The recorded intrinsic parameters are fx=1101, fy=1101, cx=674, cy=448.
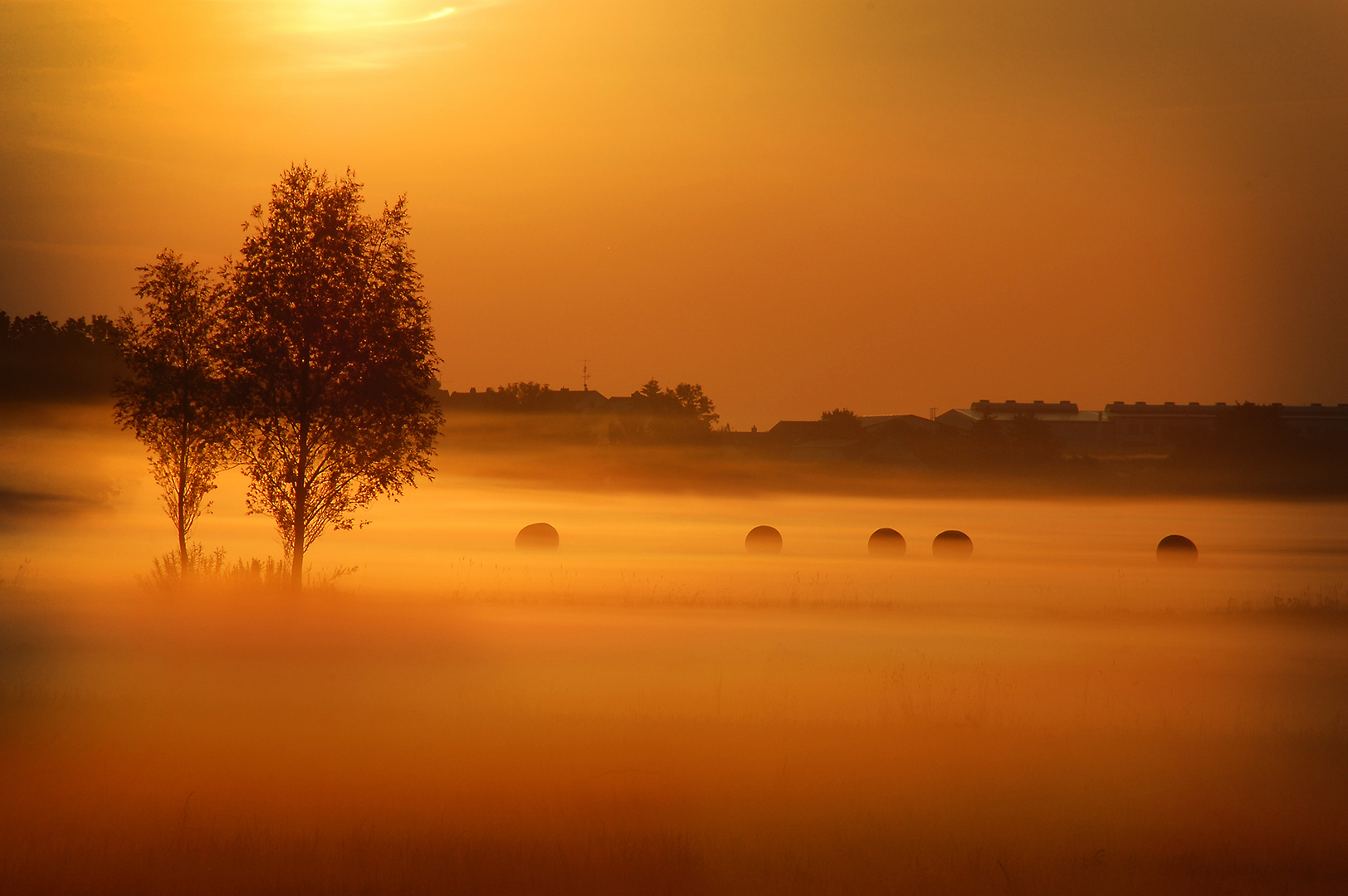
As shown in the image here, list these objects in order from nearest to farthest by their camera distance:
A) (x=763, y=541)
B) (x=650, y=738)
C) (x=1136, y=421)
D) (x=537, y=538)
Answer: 1. (x=650, y=738)
2. (x=537, y=538)
3. (x=763, y=541)
4. (x=1136, y=421)

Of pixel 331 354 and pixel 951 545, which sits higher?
pixel 331 354

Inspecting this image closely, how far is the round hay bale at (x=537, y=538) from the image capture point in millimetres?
52250

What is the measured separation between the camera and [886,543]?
184 ft

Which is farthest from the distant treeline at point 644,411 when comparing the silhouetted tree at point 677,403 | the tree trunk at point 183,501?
the tree trunk at point 183,501

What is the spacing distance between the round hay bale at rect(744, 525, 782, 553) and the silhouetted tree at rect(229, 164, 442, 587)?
87.1ft

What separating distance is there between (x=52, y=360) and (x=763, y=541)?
33.5 metres

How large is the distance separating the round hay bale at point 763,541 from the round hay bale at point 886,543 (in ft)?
15.3

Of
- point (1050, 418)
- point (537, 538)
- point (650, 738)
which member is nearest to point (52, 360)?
point (537, 538)

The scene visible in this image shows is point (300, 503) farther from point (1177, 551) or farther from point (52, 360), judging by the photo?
point (1177, 551)

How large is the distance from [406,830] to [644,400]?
70.9 metres

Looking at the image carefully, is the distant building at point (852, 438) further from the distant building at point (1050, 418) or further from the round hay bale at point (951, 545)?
the round hay bale at point (951, 545)

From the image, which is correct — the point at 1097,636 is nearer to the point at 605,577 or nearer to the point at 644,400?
the point at 605,577

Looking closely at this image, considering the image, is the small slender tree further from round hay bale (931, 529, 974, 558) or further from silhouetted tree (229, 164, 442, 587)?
round hay bale (931, 529, 974, 558)

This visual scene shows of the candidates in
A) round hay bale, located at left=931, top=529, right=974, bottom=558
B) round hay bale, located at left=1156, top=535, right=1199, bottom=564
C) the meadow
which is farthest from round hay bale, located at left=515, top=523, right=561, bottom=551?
round hay bale, located at left=1156, top=535, right=1199, bottom=564
